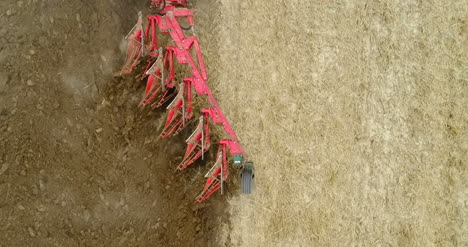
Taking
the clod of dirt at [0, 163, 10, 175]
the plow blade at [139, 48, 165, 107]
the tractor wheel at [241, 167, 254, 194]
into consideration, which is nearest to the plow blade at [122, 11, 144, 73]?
the plow blade at [139, 48, 165, 107]

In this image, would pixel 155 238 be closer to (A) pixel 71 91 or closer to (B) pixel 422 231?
(A) pixel 71 91

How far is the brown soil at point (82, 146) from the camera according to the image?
3578 mm

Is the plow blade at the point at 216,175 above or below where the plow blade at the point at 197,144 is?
below

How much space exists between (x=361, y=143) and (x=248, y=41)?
4.35 feet

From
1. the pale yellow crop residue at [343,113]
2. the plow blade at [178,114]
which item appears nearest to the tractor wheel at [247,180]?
the pale yellow crop residue at [343,113]

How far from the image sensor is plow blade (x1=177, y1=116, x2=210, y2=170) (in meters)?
3.77

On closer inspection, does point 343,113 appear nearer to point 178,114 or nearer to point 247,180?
point 247,180

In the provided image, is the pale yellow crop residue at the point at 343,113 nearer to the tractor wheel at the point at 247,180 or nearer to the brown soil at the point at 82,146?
the tractor wheel at the point at 247,180

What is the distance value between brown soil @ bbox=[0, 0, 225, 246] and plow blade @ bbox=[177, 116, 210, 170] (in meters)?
0.11

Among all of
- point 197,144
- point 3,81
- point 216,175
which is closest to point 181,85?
point 197,144

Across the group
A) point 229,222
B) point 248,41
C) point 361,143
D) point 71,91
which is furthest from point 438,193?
point 71,91

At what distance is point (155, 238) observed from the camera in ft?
13.1

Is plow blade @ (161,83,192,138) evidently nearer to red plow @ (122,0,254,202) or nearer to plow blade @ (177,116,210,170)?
red plow @ (122,0,254,202)

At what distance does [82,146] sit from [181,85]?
938 mm
